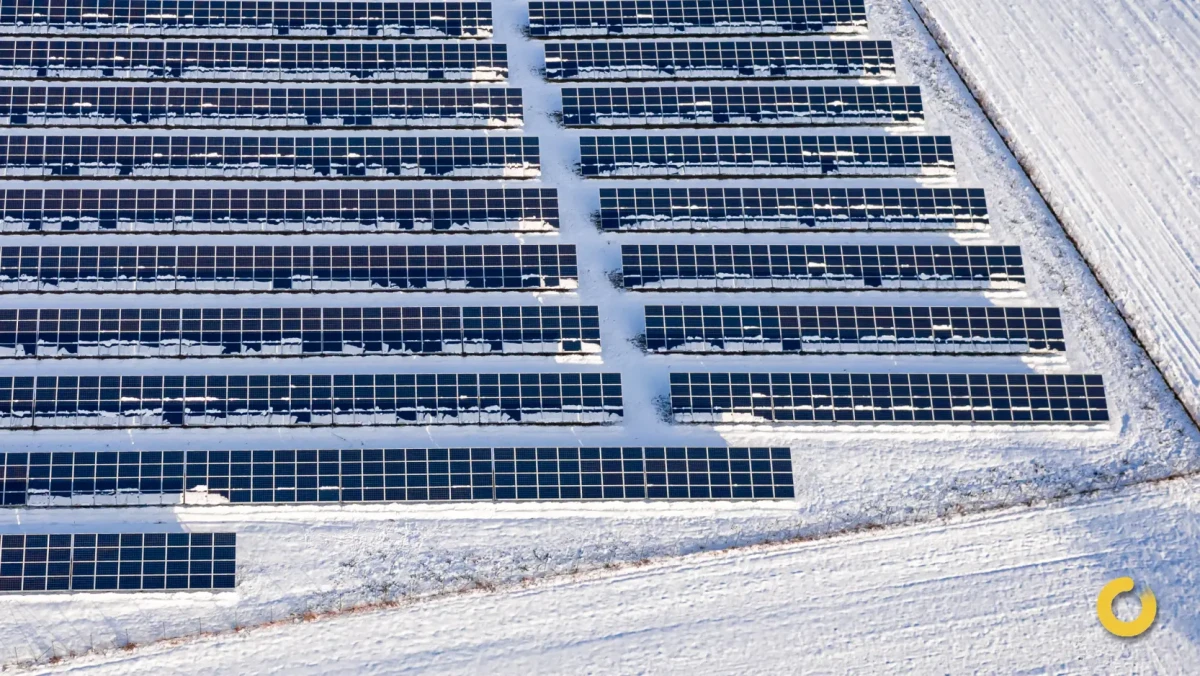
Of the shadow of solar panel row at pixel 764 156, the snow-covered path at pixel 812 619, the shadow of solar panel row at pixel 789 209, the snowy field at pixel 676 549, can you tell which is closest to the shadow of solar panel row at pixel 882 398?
the snowy field at pixel 676 549

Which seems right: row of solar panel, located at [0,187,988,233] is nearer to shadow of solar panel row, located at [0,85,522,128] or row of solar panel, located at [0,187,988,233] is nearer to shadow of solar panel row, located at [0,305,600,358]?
shadow of solar panel row, located at [0,85,522,128]

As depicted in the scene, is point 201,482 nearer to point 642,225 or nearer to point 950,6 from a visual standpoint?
point 642,225

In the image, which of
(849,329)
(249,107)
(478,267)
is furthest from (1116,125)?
(249,107)

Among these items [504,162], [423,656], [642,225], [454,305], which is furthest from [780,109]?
[423,656]

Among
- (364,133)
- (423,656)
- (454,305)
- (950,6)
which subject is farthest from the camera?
(950,6)

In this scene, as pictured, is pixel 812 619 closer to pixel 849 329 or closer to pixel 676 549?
pixel 676 549

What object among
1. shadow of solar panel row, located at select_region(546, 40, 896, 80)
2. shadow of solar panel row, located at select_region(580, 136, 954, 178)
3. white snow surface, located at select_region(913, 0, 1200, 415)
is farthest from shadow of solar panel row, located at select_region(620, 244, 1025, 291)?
shadow of solar panel row, located at select_region(546, 40, 896, 80)
